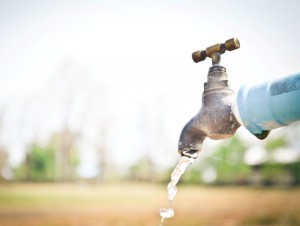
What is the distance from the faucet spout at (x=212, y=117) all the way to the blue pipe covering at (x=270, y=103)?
0.17 meters

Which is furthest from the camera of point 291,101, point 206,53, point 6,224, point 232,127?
point 6,224

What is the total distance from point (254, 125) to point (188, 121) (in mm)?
331

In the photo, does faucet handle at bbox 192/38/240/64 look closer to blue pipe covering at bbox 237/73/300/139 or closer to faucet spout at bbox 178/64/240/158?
faucet spout at bbox 178/64/240/158

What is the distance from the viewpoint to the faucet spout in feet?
3.30

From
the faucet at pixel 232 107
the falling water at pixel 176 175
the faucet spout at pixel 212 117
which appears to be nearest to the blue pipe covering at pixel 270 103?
the faucet at pixel 232 107

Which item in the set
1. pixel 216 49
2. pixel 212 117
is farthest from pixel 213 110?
pixel 216 49

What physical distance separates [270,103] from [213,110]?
266 millimetres

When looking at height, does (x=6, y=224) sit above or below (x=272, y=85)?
below

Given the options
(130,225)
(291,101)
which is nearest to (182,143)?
(291,101)

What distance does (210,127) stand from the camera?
41.1 inches

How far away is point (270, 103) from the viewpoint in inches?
30.7

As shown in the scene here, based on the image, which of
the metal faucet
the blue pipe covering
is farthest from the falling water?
the blue pipe covering

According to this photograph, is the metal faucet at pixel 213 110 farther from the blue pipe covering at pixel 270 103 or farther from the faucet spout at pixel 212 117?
the blue pipe covering at pixel 270 103

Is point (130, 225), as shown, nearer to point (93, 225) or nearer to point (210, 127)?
point (93, 225)
